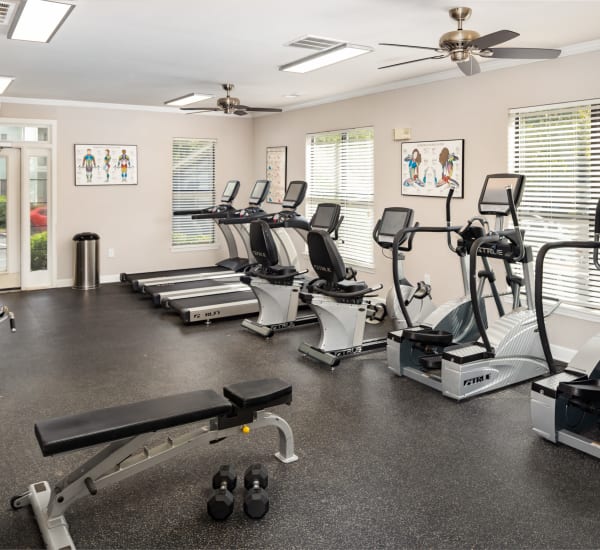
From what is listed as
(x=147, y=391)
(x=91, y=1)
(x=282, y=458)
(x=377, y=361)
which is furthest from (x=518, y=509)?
(x=91, y=1)

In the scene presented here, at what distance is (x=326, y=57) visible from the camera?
4844 mm

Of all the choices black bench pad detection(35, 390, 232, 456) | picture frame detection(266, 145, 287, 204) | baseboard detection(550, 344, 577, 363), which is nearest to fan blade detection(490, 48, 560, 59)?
baseboard detection(550, 344, 577, 363)

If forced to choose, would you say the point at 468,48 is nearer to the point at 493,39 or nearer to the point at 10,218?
the point at 493,39

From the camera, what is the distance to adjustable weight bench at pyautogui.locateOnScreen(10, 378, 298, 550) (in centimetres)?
234

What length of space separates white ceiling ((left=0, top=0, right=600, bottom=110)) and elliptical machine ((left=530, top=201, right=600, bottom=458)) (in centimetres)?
165

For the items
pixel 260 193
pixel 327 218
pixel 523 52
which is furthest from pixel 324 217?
pixel 523 52

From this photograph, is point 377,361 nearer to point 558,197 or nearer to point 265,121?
point 558,197

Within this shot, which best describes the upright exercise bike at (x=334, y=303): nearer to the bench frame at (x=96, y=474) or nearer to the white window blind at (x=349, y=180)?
the bench frame at (x=96, y=474)

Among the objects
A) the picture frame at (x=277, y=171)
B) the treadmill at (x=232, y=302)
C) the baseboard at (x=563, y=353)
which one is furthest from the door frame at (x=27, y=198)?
the baseboard at (x=563, y=353)

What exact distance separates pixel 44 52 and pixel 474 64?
345cm

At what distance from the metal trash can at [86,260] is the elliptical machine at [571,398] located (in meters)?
6.25

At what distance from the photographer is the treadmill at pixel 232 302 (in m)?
6.14

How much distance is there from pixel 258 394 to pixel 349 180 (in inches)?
198

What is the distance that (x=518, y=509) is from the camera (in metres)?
2.67
